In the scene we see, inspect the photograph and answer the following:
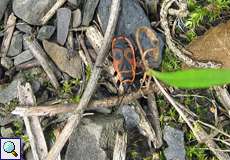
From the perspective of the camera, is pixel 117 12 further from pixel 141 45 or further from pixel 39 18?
pixel 39 18

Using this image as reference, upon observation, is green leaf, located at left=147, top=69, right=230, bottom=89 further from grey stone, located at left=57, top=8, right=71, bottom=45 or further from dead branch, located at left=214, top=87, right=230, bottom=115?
grey stone, located at left=57, top=8, right=71, bottom=45

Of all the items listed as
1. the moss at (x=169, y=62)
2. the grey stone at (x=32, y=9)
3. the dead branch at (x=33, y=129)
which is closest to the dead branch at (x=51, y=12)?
the grey stone at (x=32, y=9)

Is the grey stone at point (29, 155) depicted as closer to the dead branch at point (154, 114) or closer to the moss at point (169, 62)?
the dead branch at point (154, 114)

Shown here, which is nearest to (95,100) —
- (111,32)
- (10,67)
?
(111,32)

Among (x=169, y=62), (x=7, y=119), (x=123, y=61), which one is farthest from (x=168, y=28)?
(x=7, y=119)

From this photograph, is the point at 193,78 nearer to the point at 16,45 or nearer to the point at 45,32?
the point at 45,32

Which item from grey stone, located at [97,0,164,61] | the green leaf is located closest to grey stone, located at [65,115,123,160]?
grey stone, located at [97,0,164,61]
